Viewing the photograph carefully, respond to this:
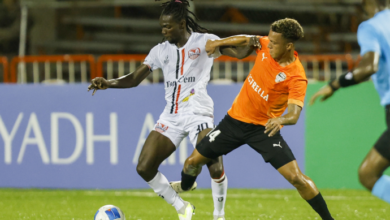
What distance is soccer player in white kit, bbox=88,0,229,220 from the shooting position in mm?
5895

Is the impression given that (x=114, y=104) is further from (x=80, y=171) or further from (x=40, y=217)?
(x=40, y=217)

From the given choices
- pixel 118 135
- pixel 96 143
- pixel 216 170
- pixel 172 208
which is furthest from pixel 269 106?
pixel 96 143

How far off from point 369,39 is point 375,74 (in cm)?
30

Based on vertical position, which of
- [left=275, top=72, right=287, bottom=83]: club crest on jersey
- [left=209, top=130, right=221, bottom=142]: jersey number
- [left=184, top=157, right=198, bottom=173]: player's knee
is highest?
[left=275, top=72, right=287, bottom=83]: club crest on jersey

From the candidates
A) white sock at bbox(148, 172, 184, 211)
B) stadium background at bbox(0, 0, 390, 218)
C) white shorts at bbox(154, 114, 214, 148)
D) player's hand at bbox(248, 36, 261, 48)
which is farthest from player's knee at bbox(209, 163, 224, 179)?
stadium background at bbox(0, 0, 390, 218)

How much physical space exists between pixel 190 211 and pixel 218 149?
865 mm

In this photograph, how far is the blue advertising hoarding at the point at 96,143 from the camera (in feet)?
30.0

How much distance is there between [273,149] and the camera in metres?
5.28

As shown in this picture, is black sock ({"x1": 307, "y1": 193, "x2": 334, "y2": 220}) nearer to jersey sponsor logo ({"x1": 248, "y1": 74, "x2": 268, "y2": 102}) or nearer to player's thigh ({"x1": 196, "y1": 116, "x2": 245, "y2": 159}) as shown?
player's thigh ({"x1": 196, "y1": 116, "x2": 245, "y2": 159})

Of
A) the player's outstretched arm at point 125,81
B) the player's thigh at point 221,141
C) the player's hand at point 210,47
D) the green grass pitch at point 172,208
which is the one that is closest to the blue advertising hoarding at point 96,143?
the green grass pitch at point 172,208

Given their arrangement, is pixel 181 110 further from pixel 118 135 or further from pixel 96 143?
pixel 96 143

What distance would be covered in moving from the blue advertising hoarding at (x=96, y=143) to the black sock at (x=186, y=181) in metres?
2.94

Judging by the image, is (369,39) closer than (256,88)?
Yes

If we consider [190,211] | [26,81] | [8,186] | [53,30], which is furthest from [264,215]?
[53,30]
